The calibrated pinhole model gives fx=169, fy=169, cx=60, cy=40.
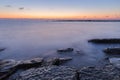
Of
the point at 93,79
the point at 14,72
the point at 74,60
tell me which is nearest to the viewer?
the point at 93,79

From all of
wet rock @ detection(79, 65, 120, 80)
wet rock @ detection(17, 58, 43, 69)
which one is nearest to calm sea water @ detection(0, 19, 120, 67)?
wet rock @ detection(17, 58, 43, 69)

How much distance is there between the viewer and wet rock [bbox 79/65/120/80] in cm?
1244

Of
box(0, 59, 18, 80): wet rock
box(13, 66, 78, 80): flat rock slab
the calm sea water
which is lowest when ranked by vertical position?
the calm sea water

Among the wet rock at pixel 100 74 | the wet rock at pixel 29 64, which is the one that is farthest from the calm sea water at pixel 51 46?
the wet rock at pixel 100 74

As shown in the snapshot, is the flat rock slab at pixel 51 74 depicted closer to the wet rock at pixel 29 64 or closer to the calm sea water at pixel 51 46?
the wet rock at pixel 29 64

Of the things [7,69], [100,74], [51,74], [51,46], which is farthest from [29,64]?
[51,46]

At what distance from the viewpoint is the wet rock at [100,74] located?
12.4 m

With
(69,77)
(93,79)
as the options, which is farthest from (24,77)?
(93,79)

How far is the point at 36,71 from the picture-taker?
14.2 metres

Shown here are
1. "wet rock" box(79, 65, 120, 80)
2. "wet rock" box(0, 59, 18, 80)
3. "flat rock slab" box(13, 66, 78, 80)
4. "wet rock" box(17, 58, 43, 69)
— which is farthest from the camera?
"wet rock" box(17, 58, 43, 69)

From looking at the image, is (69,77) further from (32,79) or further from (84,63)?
(84,63)

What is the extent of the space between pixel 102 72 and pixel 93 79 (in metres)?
1.60

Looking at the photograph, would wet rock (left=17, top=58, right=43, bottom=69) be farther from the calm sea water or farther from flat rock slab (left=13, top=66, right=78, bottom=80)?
flat rock slab (left=13, top=66, right=78, bottom=80)

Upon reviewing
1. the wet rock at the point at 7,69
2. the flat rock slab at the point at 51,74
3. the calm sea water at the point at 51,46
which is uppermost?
the flat rock slab at the point at 51,74
